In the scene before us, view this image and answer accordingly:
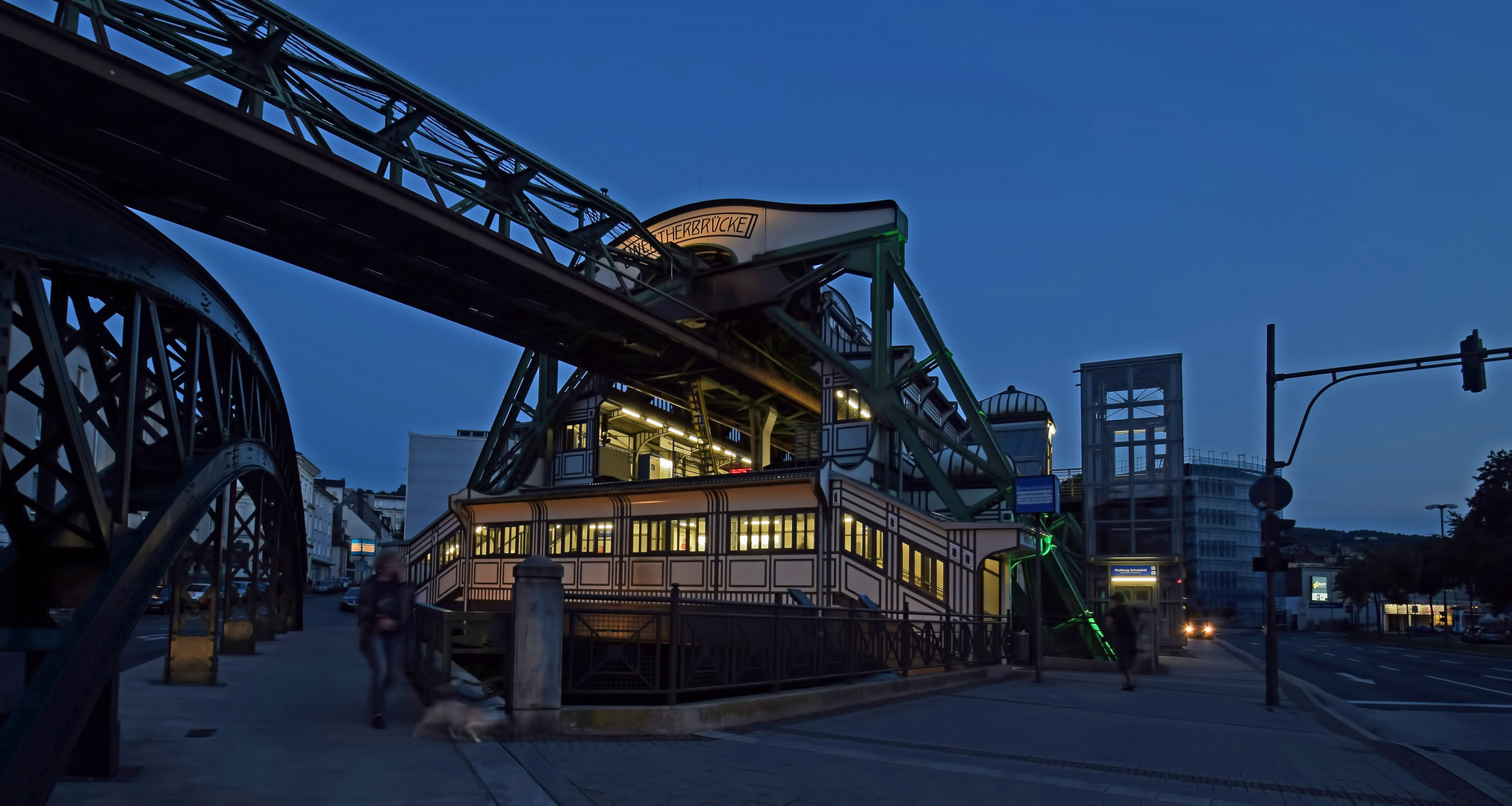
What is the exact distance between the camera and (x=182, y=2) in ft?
65.3

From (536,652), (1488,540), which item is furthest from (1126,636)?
(1488,540)

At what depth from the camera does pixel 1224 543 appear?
106688 millimetres

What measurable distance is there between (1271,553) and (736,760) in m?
12.1

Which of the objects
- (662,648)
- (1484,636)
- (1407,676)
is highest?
(662,648)

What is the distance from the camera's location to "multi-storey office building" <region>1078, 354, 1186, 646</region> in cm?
3691

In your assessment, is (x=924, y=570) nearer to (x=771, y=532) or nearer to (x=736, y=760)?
(x=771, y=532)

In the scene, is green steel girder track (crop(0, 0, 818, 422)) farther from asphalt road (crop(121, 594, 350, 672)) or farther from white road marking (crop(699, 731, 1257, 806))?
white road marking (crop(699, 731, 1257, 806))

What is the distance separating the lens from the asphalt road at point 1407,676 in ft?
63.8

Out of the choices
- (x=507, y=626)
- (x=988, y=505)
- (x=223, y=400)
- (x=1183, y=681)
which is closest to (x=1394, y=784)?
(x=507, y=626)

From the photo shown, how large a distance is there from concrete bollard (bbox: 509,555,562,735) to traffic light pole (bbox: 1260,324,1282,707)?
12069 mm

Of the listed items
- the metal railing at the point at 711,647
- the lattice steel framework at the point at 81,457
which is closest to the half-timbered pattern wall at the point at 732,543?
the metal railing at the point at 711,647

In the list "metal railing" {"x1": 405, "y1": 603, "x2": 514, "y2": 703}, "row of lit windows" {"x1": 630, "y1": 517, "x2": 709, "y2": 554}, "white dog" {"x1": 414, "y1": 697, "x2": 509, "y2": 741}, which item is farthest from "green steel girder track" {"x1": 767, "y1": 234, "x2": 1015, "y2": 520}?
"white dog" {"x1": 414, "y1": 697, "x2": 509, "y2": 741}

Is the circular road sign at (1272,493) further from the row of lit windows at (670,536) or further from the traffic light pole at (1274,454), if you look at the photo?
the row of lit windows at (670,536)

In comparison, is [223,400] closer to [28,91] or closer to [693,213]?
[28,91]
